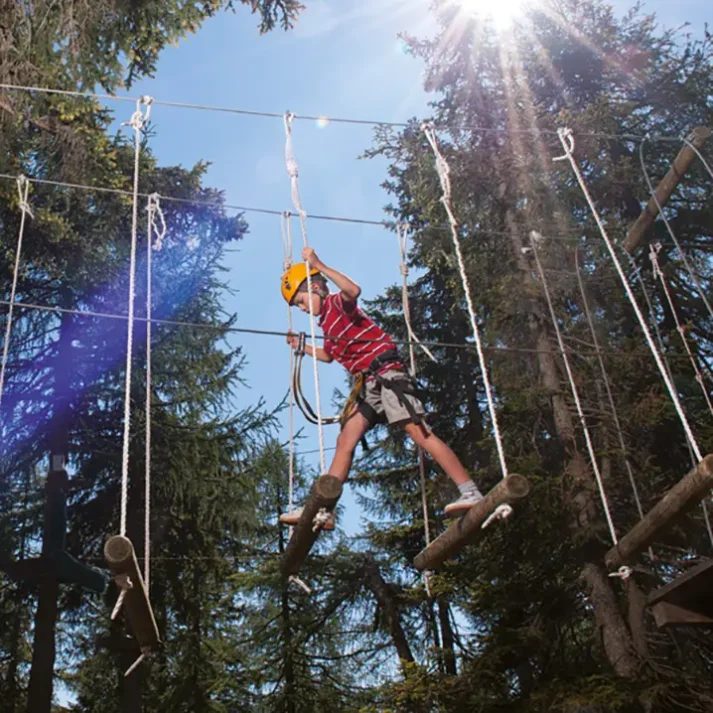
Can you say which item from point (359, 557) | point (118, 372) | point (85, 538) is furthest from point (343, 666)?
point (118, 372)

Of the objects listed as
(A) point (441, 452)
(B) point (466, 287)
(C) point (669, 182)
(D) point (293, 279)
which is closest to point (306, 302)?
(D) point (293, 279)

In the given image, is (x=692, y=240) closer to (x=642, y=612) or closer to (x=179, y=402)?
(x=642, y=612)

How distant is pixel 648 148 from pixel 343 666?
32.0 ft

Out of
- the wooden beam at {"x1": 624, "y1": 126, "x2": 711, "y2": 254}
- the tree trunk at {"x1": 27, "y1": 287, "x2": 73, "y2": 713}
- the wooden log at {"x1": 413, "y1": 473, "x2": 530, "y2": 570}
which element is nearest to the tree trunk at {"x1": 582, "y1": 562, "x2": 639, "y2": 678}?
the wooden beam at {"x1": 624, "y1": 126, "x2": 711, "y2": 254}

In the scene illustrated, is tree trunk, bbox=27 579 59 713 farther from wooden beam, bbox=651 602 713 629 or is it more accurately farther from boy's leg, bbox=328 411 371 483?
wooden beam, bbox=651 602 713 629

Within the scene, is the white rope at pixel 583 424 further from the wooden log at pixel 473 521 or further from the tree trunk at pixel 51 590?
the tree trunk at pixel 51 590

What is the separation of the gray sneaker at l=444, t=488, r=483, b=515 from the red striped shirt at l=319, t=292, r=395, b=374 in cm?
100

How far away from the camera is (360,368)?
4.64 metres

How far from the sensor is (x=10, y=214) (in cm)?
1084

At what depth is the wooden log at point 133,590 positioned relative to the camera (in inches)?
139

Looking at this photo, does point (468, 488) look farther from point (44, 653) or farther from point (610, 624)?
point (44, 653)

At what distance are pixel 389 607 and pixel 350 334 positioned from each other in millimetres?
8015

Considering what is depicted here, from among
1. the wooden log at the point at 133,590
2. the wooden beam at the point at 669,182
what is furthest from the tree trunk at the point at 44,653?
the wooden beam at the point at 669,182

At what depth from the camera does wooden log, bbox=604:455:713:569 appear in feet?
11.6
